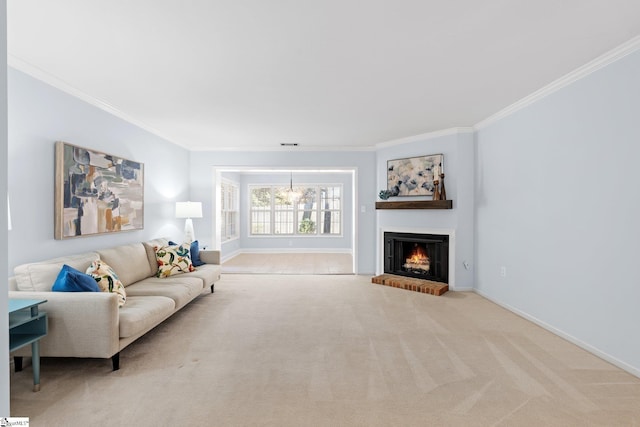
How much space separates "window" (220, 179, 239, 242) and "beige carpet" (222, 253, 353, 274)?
673mm

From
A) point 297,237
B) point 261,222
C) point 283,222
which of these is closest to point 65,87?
point 261,222

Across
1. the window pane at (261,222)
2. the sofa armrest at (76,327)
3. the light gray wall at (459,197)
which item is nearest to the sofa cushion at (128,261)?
the sofa armrest at (76,327)

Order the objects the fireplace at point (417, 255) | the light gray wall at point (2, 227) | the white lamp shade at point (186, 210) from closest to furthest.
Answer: the light gray wall at point (2, 227)
the fireplace at point (417, 255)
the white lamp shade at point (186, 210)

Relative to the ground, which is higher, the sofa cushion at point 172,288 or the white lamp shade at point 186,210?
the white lamp shade at point 186,210

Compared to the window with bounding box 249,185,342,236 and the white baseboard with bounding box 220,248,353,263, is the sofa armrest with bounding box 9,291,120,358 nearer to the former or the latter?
the white baseboard with bounding box 220,248,353,263

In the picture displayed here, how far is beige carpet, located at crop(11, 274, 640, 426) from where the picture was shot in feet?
6.64

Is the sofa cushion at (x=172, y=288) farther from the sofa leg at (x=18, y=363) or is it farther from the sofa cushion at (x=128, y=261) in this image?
the sofa leg at (x=18, y=363)

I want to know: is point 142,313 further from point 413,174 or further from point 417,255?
point 413,174

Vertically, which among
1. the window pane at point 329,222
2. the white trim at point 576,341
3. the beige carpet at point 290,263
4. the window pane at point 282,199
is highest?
the window pane at point 282,199

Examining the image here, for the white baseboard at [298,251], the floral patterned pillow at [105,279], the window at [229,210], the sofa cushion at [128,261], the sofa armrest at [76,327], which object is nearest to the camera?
the sofa armrest at [76,327]

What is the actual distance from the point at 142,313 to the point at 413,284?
12.4 ft

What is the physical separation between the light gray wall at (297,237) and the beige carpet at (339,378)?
5.82 metres

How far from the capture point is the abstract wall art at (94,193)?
3188mm

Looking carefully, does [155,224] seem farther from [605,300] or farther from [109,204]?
[605,300]
